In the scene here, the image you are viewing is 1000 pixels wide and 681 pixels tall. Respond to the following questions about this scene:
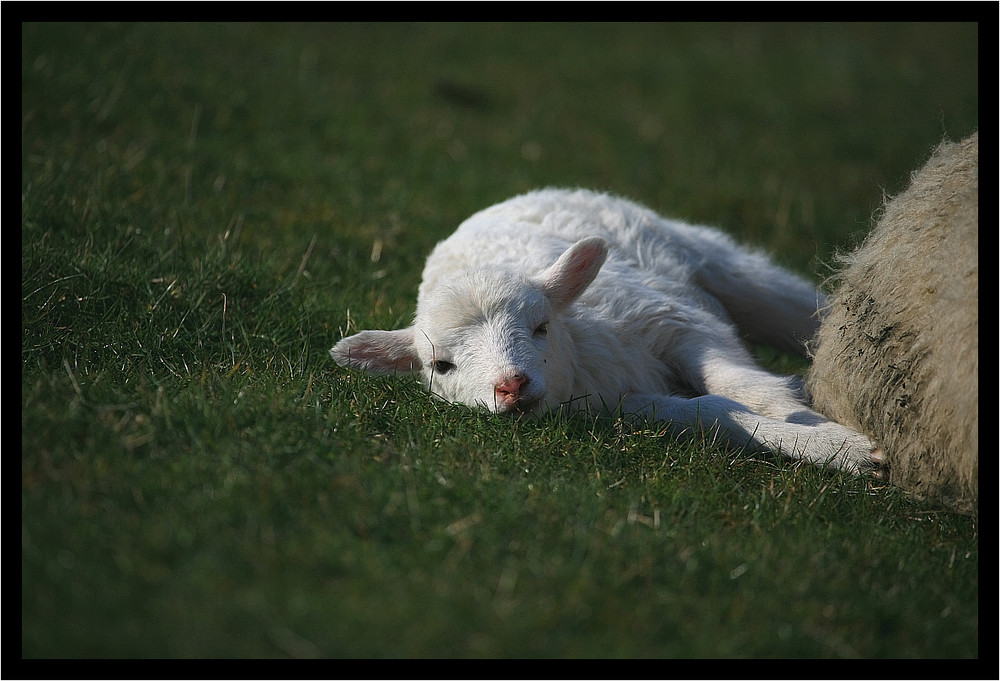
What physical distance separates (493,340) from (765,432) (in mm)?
1420

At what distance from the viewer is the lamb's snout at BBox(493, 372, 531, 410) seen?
13.1 ft

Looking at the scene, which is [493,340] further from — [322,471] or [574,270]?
[322,471]

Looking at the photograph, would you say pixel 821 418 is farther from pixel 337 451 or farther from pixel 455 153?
pixel 455 153

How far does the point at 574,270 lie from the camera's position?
4.64 m

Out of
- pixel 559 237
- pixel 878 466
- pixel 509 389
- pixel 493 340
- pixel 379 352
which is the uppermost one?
pixel 559 237

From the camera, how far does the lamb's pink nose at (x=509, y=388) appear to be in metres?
4.00

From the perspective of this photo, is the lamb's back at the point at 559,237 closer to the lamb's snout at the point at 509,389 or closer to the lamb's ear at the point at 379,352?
the lamb's ear at the point at 379,352

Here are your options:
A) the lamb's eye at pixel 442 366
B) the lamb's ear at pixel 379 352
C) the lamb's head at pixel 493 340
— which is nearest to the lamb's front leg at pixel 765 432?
the lamb's head at pixel 493 340

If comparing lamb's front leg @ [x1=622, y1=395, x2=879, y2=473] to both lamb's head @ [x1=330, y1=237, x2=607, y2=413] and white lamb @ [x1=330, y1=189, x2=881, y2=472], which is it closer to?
white lamb @ [x1=330, y1=189, x2=881, y2=472]

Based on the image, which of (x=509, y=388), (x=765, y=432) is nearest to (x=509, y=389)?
(x=509, y=388)

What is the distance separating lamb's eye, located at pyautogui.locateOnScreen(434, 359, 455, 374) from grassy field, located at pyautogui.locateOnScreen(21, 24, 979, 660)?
165 mm

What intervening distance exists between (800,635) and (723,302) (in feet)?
11.0

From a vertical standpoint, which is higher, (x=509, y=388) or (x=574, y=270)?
(x=574, y=270)

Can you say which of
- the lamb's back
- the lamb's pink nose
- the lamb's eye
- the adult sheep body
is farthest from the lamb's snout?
the adult sheep body
